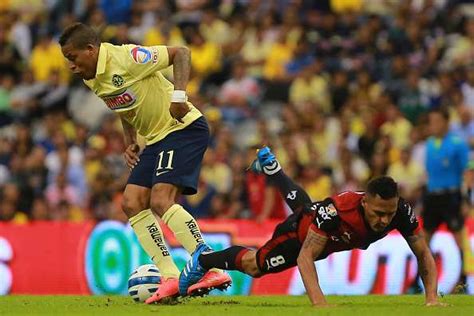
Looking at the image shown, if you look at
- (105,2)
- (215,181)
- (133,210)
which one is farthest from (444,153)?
(105,2)

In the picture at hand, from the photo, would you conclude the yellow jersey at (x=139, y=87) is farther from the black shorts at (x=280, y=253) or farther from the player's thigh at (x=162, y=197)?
the black shorts at (x=280, y=253)

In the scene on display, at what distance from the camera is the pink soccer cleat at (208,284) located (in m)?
10.3

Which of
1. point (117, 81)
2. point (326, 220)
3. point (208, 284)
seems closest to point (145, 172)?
point (117, 81)

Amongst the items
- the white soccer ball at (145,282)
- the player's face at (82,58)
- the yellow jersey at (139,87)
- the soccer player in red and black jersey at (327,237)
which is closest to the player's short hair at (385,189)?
the soccer player in red and black jersey at (327,237)

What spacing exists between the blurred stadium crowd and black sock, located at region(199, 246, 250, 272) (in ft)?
21.8

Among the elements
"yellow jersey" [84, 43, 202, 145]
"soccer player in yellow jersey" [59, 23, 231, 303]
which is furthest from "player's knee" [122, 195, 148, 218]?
"yellow jersey" [84, 43, 202, 145]

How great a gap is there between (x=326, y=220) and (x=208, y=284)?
1.17 meters

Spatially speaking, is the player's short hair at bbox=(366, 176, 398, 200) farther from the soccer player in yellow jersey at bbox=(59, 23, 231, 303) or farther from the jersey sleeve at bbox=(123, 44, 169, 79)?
the jersey sleeve at bbox=(123, 44, 169, 79)

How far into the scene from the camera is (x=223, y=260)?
1037 centimetres

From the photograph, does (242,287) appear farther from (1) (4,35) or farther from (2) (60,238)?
(1) (4,35)

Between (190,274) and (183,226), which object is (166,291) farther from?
(183,226)

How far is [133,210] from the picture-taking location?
10.8 metres

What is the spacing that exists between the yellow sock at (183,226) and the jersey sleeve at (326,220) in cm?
108

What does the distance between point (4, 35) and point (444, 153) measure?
31.7 feet
